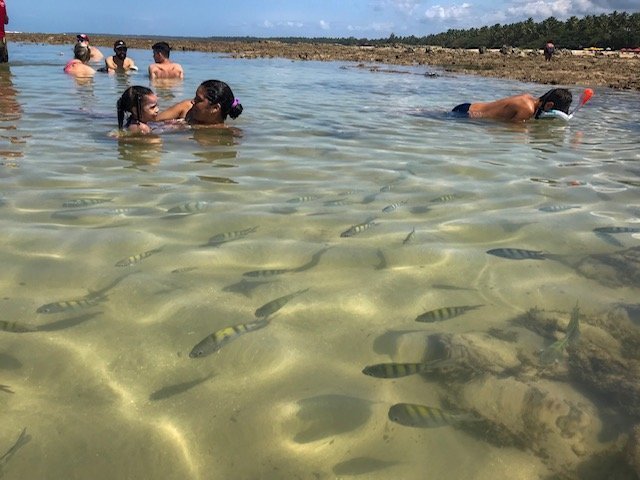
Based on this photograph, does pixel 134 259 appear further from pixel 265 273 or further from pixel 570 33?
pixel 570 33

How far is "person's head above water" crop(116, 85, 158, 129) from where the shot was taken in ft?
26.9

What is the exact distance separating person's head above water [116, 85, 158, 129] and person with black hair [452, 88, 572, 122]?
689cm

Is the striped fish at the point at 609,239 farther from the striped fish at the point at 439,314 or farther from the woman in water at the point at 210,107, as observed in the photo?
the woman in water at the point at 210,107

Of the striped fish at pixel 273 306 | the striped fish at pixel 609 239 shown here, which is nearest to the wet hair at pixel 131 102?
the striped fish at pixel 273 306

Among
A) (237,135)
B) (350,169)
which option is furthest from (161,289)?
(237,135)

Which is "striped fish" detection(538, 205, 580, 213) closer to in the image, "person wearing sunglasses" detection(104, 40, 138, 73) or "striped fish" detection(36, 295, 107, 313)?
"striped fish" detection(36, 295, 107, 313)

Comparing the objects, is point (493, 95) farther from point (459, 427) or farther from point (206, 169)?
point (459, 427)

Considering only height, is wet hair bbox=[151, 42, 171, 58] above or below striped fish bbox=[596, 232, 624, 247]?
above

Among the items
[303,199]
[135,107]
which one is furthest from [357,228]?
[135,107]

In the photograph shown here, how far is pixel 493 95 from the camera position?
17844 mm

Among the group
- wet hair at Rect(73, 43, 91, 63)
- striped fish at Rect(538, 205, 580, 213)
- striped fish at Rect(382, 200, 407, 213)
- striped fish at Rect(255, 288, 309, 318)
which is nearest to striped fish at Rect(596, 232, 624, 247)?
striped fish at Rect(538, 205, 580, 213)

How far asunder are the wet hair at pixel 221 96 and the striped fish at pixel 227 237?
5288mm

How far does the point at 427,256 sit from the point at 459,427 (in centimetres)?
178

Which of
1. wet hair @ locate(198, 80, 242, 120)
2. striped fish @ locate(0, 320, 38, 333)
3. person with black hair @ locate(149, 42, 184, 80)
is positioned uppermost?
person with black hair @ locate(149, 42, 184, 80)
